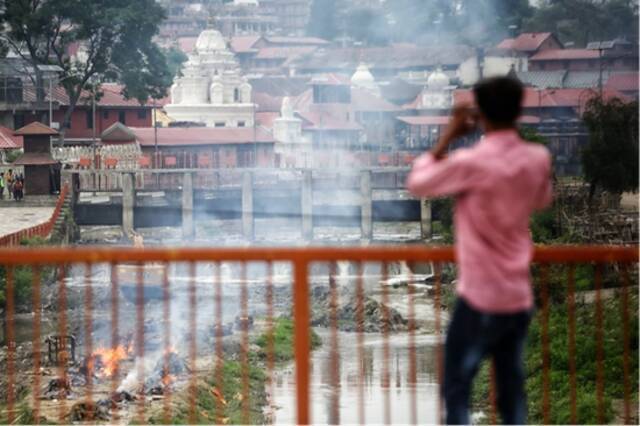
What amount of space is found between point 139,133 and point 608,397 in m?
42.1

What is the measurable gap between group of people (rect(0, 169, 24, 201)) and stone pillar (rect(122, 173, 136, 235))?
2.88 m

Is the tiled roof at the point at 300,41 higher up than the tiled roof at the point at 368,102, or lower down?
higher up

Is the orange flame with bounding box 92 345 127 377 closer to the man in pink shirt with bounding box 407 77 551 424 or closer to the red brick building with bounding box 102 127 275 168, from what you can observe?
the man in pink shirt with bounding box 407 77 551 424

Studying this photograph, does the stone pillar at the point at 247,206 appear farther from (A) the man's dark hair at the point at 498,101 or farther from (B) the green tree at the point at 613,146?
(A) the man's dark hair at the point at 498,101

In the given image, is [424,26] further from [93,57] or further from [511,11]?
[93,57]

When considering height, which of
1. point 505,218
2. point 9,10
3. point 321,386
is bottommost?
point 321,386

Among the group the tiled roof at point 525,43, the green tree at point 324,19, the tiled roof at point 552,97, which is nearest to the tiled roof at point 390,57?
the tiled roof at point 525,43

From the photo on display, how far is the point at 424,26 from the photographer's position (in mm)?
84812

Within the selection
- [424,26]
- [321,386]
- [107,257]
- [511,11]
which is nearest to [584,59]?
[511,11]

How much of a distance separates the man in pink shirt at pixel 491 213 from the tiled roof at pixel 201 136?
5128 centimetres

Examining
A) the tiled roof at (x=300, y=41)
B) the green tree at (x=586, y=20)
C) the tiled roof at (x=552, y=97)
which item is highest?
the tiled roof at (x=300, y=41)

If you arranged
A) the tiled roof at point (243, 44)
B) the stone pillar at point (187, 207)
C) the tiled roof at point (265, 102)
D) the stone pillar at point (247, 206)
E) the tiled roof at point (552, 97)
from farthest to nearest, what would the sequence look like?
the tiled roof at point (243, 44), the tiled roof at point (265, 102), the tiled roof at point (552, 97), the stone pillar at point (247, 206), the stone pillar at point (187, 207)

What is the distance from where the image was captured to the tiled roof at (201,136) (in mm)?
56188

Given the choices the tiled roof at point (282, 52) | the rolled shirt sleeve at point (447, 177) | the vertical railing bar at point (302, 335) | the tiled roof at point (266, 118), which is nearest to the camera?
the rolled shirt sleeve at point (447, 177)
